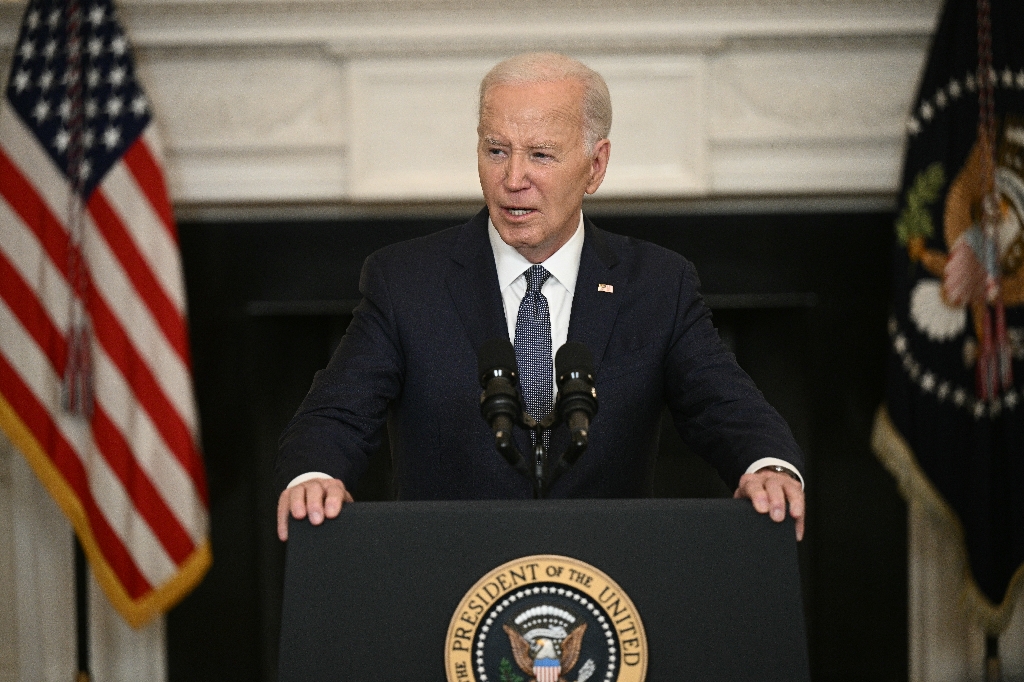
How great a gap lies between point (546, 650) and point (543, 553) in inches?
4.6

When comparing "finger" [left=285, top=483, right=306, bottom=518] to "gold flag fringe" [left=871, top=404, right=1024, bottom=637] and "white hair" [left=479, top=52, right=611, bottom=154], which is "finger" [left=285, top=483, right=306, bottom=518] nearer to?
"white hair" [left=479, top=52, right=611, bottom=154]

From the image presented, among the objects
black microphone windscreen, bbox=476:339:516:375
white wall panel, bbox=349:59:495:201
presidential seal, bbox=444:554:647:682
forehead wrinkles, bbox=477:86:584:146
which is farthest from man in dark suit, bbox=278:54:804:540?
white wall panel, bbox=349:59:495:201

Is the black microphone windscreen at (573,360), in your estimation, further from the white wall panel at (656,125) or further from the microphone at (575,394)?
the white wall panel at (656,125)

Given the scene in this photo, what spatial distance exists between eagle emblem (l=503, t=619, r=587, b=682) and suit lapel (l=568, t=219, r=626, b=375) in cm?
68

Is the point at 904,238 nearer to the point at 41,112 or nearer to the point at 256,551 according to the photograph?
the point at 256,551

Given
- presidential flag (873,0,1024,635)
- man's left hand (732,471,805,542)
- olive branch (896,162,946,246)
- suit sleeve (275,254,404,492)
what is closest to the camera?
man's left hand (732,471,805,542)

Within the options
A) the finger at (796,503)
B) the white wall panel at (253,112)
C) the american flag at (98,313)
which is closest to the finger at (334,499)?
the finger at (796,503)

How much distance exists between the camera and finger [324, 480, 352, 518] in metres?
1.45

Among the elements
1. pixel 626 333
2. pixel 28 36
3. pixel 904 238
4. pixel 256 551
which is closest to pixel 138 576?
pixel 256 551

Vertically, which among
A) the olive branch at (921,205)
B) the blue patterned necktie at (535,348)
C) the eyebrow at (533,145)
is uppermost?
the olive branch at (921,205)

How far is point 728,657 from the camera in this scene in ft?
4.60

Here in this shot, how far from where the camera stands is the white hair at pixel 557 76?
1.90 m

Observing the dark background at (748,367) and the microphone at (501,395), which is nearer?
the microphone at (501,395)

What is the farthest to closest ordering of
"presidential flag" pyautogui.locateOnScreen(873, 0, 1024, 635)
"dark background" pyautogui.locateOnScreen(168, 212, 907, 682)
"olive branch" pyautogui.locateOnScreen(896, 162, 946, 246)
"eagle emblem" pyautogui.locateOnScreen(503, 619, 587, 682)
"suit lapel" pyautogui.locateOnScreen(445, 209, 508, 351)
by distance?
"dark background" pyautogui.locateOnScreen(168, 212, 907, 682), "olive branch" pyautogui.locateOnScreen(896, 162, 946, 246), "presidential flag" pyautogui.locateOnScreen(873, 0, 1024, 635), "suit lapel" pyautogui.locateOnScreen(445, 209, 508, 351), "eagle emblem" pyautogui.locateOnScreen(503, 619, 587, 682)
